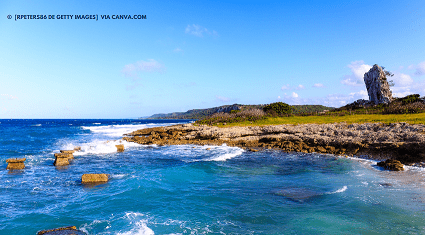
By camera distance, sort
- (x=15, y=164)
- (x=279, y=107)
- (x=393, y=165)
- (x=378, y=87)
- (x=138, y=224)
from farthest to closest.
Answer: (x=279, y=107), (x=378, y=87), (x=15, y=164), (x=393, y=165), (x=138, y=224)

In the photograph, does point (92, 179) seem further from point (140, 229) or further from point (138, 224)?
point (140, 229)

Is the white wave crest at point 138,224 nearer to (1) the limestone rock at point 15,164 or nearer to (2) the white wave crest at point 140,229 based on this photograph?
(2) the white wave crest at point 140,229

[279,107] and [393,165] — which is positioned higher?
[279,107]

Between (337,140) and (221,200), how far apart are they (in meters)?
18.4

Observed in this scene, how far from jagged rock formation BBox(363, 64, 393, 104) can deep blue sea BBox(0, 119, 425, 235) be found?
4753 cm

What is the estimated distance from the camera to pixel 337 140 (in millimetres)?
24500

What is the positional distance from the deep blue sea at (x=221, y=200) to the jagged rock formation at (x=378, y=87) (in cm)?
4753

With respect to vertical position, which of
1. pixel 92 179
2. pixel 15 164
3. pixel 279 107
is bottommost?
pixel 92 179

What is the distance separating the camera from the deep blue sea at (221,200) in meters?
8.79

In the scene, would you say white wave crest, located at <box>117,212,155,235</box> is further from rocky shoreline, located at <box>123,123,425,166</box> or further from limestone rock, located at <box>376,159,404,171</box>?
rocky shoreline, located at <box>123,123,425,166</box>

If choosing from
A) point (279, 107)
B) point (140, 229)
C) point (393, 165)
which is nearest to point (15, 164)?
point (140, 229)

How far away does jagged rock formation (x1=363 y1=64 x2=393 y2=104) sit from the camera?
55750 mm

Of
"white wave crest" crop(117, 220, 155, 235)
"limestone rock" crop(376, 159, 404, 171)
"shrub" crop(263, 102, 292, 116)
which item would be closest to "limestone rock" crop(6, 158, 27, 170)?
"white wave crest" crop(117, 220, 155, 235)

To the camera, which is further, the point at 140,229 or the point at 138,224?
the point at 138,224
